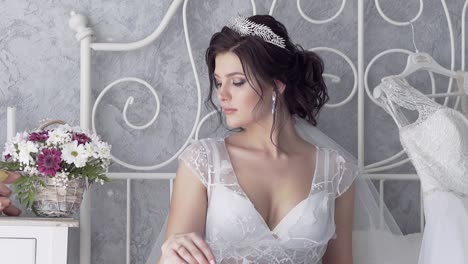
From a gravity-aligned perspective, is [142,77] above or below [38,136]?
above

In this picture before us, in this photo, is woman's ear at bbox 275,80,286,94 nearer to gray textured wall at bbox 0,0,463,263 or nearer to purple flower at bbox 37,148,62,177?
gray textured wall at bbox 0,0,463,263

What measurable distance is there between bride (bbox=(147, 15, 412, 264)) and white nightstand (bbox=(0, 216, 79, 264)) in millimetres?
291

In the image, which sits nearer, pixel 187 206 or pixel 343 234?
pixel 187 206

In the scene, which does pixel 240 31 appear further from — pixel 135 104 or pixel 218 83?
pixel 135 104

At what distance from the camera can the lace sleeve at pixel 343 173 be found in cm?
238

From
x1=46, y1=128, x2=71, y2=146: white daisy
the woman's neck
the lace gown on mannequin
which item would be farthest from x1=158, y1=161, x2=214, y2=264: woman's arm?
the lace gown on mannequin

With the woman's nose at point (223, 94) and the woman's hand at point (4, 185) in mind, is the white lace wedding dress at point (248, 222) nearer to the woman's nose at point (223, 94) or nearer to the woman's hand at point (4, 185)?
the woman's nose at point (223, 94)

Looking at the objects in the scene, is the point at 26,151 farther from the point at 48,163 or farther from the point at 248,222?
the point at 248,222

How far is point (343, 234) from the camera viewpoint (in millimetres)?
2369

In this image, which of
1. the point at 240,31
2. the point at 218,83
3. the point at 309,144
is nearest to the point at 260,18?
the point at 240,31

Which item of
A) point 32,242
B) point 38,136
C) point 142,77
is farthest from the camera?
point 142,77

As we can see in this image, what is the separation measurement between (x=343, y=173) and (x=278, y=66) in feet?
1.22

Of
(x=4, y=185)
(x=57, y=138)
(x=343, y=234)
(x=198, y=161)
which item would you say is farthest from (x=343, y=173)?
(x=4, y=185)

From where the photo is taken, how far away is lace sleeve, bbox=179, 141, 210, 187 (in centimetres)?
227
